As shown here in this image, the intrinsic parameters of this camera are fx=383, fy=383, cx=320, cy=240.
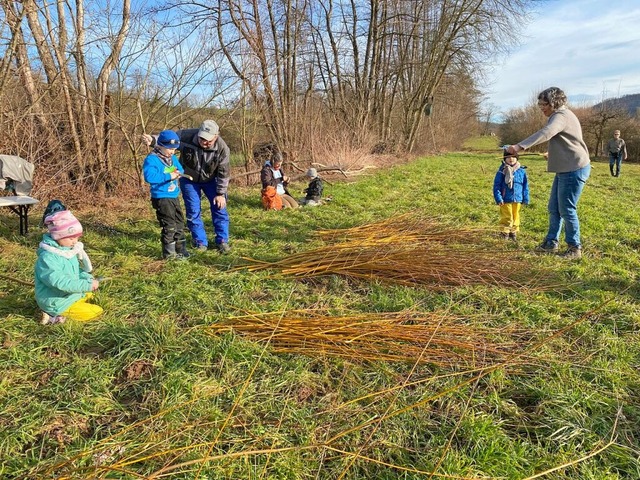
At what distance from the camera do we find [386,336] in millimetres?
2834

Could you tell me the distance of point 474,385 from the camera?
233 centimetres

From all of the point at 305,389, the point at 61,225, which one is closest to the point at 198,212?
the point at 61,225

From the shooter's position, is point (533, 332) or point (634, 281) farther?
point (634, 281)

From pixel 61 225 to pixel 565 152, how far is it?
4997 millimetres

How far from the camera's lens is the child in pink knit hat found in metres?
2.82

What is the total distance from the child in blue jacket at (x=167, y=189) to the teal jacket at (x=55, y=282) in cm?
145

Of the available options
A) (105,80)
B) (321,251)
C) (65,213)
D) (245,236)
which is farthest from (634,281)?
(105,80)

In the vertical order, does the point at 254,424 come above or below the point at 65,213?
below

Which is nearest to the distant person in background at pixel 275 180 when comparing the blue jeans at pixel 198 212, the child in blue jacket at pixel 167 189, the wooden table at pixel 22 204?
the blue jeans at pixel 198 212

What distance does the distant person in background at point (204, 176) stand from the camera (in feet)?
15.1

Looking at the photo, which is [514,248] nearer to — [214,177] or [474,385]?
[474,385]

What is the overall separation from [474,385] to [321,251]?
243 cm

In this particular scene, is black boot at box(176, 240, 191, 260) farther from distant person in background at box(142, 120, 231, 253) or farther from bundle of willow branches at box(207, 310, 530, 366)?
bundle of willow branches at box(207, 310, 530, 366)

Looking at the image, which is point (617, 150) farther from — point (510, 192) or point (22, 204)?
point (22, 204)
